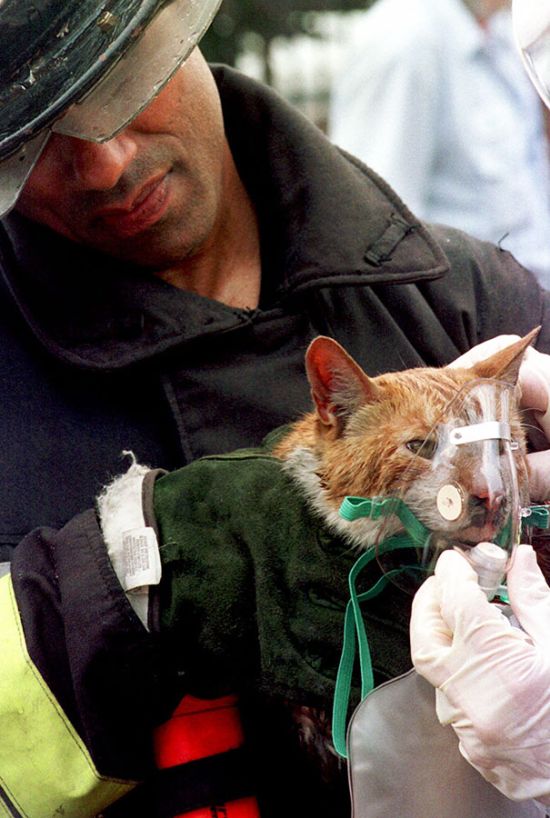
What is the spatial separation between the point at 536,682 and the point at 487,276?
4.24 ft

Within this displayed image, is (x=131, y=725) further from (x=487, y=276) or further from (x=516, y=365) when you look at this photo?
(x=487, y=276)

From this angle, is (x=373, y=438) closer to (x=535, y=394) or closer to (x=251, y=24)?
(x=535, y=394)

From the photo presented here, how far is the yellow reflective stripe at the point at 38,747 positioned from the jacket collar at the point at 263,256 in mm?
607

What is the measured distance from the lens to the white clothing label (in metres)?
1.63

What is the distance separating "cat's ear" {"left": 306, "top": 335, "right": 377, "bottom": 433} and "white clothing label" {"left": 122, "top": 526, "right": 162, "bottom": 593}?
1.08ft

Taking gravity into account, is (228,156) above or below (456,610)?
above

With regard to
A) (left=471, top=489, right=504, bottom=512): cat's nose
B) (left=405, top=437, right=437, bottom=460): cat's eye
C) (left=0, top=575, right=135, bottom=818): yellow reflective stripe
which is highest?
(left=405, top=437, right=437, bottom=460): cat's eye

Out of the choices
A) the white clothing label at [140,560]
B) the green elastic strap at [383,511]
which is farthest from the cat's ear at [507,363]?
the white clothing label at [140,560]

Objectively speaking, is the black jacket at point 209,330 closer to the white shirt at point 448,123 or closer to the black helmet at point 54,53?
the black helmet at point 54,53

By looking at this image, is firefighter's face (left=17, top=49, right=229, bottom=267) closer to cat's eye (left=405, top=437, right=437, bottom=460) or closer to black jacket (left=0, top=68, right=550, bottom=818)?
black jacket (left=0, top=68, right=550, bottom=818)

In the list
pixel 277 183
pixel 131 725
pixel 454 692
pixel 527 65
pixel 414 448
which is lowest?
pixel 131 725

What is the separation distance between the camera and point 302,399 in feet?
6.91

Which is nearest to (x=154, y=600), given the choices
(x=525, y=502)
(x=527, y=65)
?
(x=525, y=502)

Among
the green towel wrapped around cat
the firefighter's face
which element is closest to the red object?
the green towel wrapped around cat
